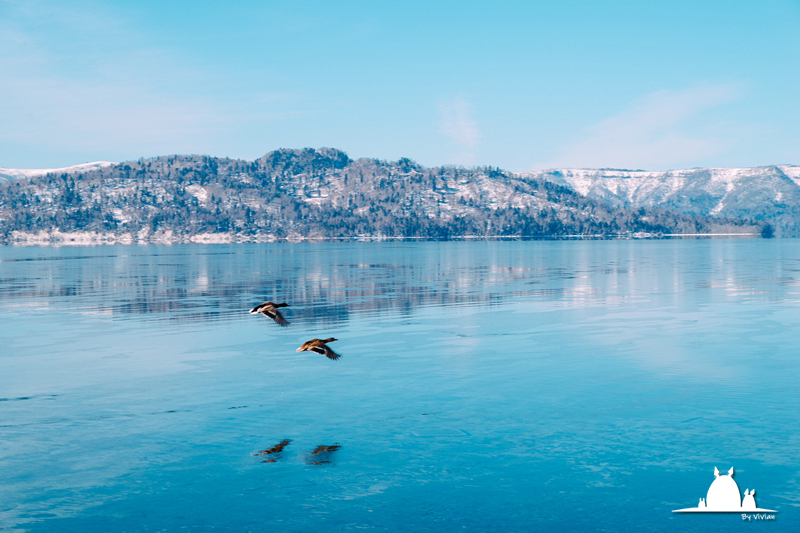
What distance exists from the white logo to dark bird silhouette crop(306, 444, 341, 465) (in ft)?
28.7

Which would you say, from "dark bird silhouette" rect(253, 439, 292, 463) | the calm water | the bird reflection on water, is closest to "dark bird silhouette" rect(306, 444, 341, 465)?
the calm water

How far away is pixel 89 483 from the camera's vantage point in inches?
688

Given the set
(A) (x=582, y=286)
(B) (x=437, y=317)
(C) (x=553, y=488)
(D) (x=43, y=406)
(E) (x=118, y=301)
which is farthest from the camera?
(A) (x=582, y=286)

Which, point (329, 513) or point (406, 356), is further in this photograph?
point (406, 356)

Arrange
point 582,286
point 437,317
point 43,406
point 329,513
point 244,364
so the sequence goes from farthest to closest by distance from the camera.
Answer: point 582,286
point 437,317
point 244,364
point 43,406
point 329,513

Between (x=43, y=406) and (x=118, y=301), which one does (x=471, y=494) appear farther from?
(x=118, y=301)

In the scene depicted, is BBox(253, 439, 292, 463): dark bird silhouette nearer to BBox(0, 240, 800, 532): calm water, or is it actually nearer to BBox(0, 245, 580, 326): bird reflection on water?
BBox(0, 240, 800, 532): calm water

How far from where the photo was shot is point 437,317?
4891 centimetres

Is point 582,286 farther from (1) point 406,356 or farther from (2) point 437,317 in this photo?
(1) point 406,356

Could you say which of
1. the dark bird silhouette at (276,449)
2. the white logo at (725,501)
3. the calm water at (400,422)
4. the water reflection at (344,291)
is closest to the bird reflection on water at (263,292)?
the water reflection at (344,291)

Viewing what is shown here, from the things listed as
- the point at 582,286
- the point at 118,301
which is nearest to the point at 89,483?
the point at 118,301

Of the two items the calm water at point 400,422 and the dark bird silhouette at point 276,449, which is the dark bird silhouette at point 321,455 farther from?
the dark bird silhouette at point 276,449

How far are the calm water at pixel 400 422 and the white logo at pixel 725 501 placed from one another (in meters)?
0.24

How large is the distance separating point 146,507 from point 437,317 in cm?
3400
